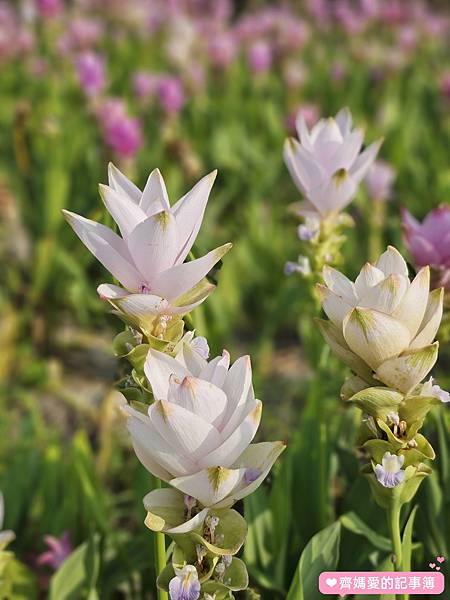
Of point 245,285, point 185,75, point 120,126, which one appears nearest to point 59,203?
point 120,126

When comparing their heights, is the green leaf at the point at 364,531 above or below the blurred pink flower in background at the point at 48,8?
below

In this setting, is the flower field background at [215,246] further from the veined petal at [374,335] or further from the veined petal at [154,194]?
A: the veined petal at [154,194]

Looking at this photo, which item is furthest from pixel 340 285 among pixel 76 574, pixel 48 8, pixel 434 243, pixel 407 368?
pixel 48 8

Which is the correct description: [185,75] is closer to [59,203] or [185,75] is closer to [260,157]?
[260,157]

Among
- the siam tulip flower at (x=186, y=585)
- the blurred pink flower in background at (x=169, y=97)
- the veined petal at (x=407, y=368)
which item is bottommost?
the siam tulip flower at (x=186, y=585)

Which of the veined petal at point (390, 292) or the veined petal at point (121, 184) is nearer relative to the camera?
the veined petal at point (390, 292)

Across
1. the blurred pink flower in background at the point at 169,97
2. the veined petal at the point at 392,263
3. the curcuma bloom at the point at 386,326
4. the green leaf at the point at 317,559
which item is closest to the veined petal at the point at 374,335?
the curcuma bloom at the point at 386,326

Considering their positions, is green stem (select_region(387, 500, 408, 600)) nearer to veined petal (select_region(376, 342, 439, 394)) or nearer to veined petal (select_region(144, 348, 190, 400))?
veined petal (select_region(376, 342, 439, 394))
